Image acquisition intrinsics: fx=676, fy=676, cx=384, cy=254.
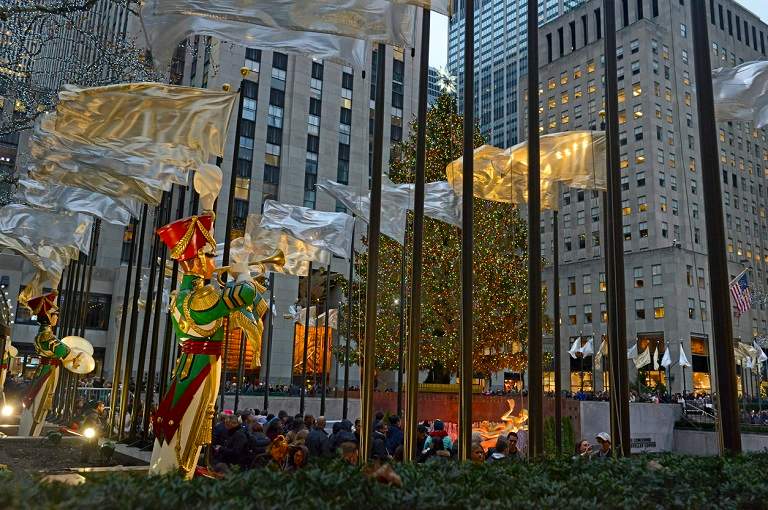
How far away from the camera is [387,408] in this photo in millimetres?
34000

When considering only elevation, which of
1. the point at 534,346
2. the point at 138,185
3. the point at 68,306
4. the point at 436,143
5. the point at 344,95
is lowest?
the point at 534,346

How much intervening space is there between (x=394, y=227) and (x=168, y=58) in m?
8.25

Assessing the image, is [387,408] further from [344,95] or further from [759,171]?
[759,171]

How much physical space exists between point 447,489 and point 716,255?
498 cm

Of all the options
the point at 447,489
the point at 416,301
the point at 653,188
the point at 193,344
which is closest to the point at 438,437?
the point at 416,301

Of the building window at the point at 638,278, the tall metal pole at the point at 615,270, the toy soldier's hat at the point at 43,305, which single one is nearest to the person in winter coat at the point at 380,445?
the tall metal pole at the point at 615,270

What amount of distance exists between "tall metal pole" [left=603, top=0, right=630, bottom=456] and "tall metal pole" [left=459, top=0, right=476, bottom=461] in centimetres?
221

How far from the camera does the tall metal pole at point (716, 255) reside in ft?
25.4

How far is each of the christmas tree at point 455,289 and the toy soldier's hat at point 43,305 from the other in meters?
14.4

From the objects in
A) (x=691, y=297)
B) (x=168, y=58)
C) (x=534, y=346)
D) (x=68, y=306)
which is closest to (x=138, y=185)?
(x=168, y=58)

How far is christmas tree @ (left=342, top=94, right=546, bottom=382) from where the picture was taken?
31391 mm

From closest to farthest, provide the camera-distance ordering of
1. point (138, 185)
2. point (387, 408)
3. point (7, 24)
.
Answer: point (138, 185) → point (7, 24) → point (387, 408)

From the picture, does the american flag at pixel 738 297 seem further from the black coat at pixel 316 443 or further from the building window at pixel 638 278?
the building window at pixel 638 278

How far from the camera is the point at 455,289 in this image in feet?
103
